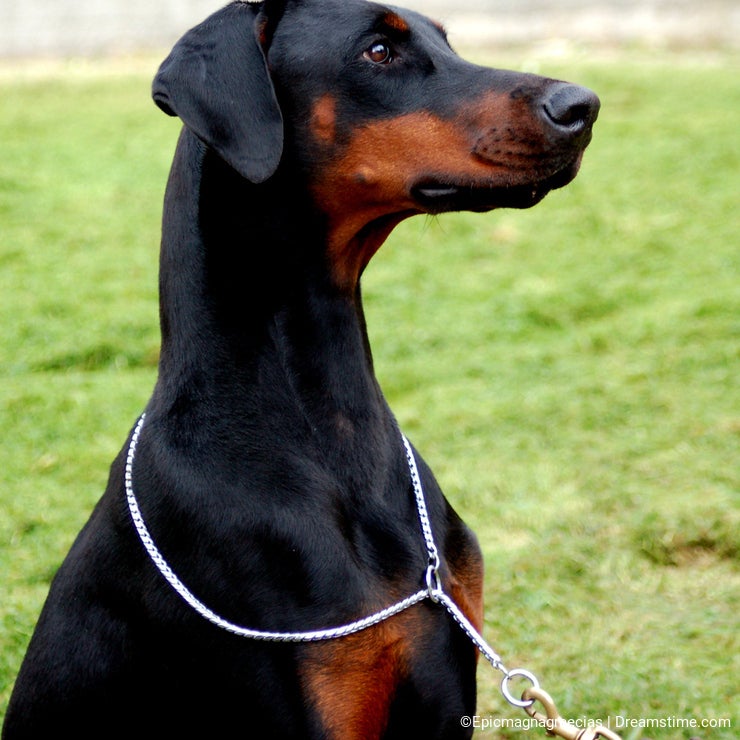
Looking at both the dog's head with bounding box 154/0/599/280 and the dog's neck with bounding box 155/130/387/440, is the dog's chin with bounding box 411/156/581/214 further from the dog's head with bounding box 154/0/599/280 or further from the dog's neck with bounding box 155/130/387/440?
the dog's neck with bounding box 155/130/387/440

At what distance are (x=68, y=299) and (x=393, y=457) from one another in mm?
4998

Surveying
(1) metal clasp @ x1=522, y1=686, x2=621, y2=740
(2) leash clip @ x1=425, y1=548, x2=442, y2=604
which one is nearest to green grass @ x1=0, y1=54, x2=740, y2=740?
(1) metal clasp @ x1=522, y1=686, x2=621, y2=740

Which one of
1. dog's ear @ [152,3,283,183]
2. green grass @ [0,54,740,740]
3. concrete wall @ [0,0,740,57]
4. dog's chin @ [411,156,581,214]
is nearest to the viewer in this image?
dog's ear @ [152,3,283,183]

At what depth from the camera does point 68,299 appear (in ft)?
24.0

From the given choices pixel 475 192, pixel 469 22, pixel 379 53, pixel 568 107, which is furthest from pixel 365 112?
pixel 469 22

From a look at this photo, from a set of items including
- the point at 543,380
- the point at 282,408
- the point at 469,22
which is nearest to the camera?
the point at 282,408

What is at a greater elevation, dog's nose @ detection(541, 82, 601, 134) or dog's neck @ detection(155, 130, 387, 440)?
dog's nose @ detection(541, 82, 601, 134)

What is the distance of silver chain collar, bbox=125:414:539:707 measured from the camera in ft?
8.06

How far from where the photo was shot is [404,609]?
8.38 ft

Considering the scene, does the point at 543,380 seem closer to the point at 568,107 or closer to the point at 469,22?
the point at 568,107

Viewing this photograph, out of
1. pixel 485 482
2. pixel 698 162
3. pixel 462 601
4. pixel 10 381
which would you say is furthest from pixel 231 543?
pixel 698 162

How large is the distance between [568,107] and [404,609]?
115cm

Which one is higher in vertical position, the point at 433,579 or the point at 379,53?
the point at 379,53

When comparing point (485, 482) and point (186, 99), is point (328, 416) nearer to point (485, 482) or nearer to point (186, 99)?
point (186, 99)
